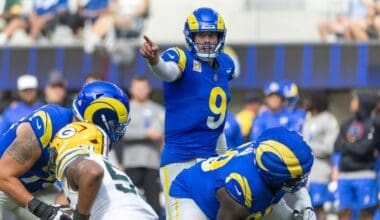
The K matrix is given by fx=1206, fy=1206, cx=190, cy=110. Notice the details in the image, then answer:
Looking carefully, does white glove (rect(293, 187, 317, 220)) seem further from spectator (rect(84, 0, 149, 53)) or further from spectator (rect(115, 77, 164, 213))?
spectator (rect(84, 0, 149, 53))

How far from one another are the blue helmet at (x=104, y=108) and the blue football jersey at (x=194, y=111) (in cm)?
159

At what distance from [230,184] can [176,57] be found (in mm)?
2044

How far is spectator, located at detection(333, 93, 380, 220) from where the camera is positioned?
1167cm

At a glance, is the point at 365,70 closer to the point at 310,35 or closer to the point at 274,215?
the point at 310,35

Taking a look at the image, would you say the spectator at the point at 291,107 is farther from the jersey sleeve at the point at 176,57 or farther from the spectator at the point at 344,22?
the spectator at the point at 344,22

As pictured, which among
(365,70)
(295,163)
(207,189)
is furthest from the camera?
(365,70)

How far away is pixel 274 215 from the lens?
6.90 metres

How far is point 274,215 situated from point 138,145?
584 cm

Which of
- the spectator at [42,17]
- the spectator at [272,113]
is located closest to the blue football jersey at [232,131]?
the spectator at [272,113]

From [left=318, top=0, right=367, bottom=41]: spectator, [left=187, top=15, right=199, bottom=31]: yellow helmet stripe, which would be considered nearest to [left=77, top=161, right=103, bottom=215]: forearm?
[left=187, top=15, right=199, bottom=31]: yellow helmet stripe

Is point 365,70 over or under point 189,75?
under

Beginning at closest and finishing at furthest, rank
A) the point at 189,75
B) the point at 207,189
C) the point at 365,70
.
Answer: the point at 207,189 → the point at 189,75 → the point at 365,70

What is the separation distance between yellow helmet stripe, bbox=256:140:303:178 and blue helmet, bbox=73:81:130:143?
33.0 inches

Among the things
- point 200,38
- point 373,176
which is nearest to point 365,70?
point 373,176
